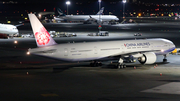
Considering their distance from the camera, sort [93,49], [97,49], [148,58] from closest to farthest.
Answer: [93,49] → [97,49] → [148,58]

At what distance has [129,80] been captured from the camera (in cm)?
3578

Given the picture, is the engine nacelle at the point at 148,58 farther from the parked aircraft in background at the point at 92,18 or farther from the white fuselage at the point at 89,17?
the white fuselage at the point at 89,17

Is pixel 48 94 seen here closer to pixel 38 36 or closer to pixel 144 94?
pixel 144 94

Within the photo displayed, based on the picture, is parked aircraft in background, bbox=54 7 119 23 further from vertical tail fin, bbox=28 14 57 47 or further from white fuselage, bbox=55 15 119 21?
vertical tail fin, bbox=28 14 57 47

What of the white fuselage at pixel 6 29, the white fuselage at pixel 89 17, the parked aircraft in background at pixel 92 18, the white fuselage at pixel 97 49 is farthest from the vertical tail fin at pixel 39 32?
the white fuselage at pixel 89 17

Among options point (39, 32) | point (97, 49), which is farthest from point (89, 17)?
point (39, 32)

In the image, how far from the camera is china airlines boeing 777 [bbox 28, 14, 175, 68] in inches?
1623

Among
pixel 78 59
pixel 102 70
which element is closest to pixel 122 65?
pixel 102 70

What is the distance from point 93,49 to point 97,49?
0.68 m

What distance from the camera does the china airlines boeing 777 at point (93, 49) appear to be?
Result: 41219 mm

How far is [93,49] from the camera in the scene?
43531 mm

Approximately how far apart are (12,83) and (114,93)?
12554 millimetres

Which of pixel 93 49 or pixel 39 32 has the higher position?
pixel 39 32

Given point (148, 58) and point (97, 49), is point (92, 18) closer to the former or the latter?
point (148, 58)
